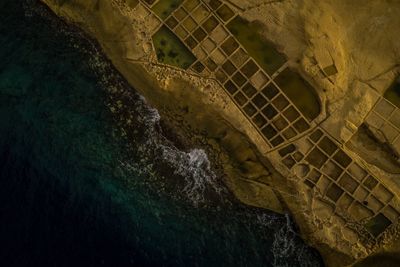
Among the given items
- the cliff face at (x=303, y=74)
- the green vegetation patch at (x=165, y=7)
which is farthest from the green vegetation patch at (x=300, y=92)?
the green vegetation patch at (x=165, y=7)

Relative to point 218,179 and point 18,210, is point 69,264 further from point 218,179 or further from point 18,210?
point 218,179

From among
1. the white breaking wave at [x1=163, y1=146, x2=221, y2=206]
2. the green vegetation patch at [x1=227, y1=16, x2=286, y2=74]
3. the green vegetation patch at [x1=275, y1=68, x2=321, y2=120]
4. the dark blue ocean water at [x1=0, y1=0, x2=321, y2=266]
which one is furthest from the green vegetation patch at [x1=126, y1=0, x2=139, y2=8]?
the green vegetation patch at [x1=275, y1=68, x2=321, y2=120]

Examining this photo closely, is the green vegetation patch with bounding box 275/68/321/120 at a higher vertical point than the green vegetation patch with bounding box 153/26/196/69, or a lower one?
higher

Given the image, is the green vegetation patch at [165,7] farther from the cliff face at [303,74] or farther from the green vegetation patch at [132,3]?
the green vegetation patch at [132,3]

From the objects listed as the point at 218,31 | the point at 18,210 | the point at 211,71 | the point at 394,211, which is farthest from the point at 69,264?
the point at 394,211

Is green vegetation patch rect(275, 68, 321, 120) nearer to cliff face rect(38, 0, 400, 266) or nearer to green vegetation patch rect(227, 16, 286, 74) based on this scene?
cliff face rect(38, 0, 400, 266)

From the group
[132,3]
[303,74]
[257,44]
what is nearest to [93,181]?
[132,3]
